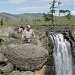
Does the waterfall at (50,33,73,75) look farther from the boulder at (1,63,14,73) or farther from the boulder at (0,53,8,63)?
the boulder at (0,53,8,63)

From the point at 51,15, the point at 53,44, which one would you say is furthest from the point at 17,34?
the point at 51,15

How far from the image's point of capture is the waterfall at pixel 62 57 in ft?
66.2

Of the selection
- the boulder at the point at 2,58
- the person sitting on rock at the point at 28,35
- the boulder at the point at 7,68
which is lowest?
the boulder at the point at 7,68

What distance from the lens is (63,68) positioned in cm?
2034

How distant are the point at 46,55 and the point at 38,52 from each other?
0.74 meters

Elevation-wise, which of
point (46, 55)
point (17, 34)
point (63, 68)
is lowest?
point (63, 68)

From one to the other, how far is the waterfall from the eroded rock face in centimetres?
230

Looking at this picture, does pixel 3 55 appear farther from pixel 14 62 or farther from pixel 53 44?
pixel 53 44

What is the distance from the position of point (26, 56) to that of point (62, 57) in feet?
12.0

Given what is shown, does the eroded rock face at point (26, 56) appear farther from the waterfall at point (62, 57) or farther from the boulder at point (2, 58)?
the waterfall at point (62, 57)

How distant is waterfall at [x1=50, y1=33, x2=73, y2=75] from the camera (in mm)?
20175

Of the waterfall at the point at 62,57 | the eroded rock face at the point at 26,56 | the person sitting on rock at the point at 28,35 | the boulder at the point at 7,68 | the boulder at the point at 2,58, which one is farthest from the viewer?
the waterfall at the point at 62,57

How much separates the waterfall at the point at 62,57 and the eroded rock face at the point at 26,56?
7.56ft

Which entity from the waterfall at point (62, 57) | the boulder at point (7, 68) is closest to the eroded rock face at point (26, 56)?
the boulder at point (7, 68)
